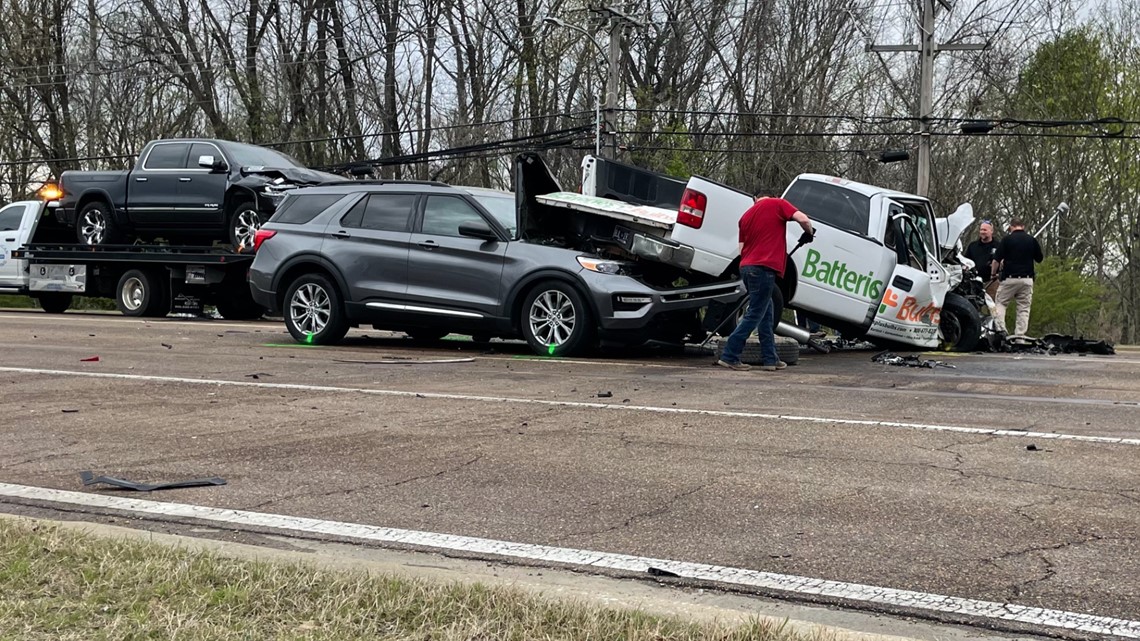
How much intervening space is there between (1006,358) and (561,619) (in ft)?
38.7

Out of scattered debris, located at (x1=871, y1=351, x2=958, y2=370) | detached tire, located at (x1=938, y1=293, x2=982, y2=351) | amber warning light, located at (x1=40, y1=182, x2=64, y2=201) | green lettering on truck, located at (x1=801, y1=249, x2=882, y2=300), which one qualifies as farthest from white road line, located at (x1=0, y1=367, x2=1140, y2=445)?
amber warning light, located at (x1=40, y1=182, x2=64, y2=201)

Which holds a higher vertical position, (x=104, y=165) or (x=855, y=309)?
(x=104, y=165)

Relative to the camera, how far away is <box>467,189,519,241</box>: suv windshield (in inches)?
484

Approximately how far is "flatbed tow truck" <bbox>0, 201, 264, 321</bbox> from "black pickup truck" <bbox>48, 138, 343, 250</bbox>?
330 mm

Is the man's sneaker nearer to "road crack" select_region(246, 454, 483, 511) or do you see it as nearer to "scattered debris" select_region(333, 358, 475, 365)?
"scattered debris" select_region(333, 358, 475, 365)

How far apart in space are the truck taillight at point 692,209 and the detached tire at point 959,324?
4367mm

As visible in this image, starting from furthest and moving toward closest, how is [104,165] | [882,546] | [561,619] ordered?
1. [104,165]
2. [882,546]
3. [561,619]

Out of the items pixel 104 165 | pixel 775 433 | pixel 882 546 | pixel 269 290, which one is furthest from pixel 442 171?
pixel 882 546

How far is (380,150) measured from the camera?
1464 inches

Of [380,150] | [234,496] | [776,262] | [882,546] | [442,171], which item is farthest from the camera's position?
[380,150]

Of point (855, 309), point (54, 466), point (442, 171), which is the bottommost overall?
point (54, 466)

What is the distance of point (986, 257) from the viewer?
1811 cm

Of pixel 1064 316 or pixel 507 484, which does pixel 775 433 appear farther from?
pixel 1064 316

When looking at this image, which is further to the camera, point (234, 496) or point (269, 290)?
point (269, 290)
